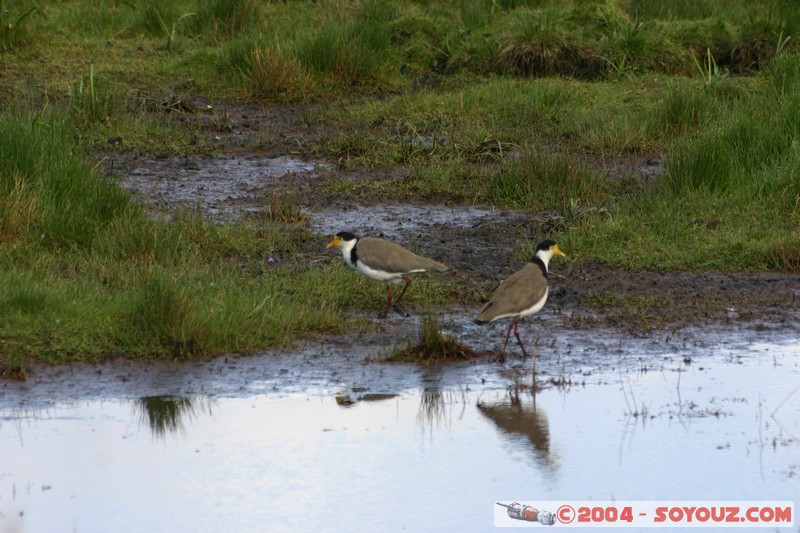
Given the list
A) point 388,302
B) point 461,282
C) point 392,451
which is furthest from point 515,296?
point 392,451

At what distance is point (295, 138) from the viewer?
13758mm

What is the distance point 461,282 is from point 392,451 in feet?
10.7

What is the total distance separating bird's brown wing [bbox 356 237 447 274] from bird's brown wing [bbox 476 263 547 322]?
0.87 meters

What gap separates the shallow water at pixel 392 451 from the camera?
5473 millimetres

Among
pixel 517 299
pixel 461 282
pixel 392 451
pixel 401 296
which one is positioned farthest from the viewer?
pixel 461 282

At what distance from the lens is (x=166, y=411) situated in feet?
22.4

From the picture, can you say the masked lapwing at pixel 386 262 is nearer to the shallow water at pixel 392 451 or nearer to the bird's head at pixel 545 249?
the bird's head at pixel 545 249

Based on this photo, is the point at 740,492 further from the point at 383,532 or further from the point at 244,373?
the point at 244,373

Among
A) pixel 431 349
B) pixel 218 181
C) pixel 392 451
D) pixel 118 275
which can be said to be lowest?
pixel 218 181

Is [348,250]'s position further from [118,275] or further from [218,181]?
[218,181]

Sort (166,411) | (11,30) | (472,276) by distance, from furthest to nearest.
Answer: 1. (11,30)
2. (472,276)
3. (166,411)

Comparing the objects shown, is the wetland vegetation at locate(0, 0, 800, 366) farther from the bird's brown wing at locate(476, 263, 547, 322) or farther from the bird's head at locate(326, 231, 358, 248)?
the bird's brown wing at locate(476, 263, 547, 322)

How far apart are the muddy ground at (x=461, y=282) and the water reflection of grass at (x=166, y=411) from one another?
0.25 m

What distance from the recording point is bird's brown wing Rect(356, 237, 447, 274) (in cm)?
847
